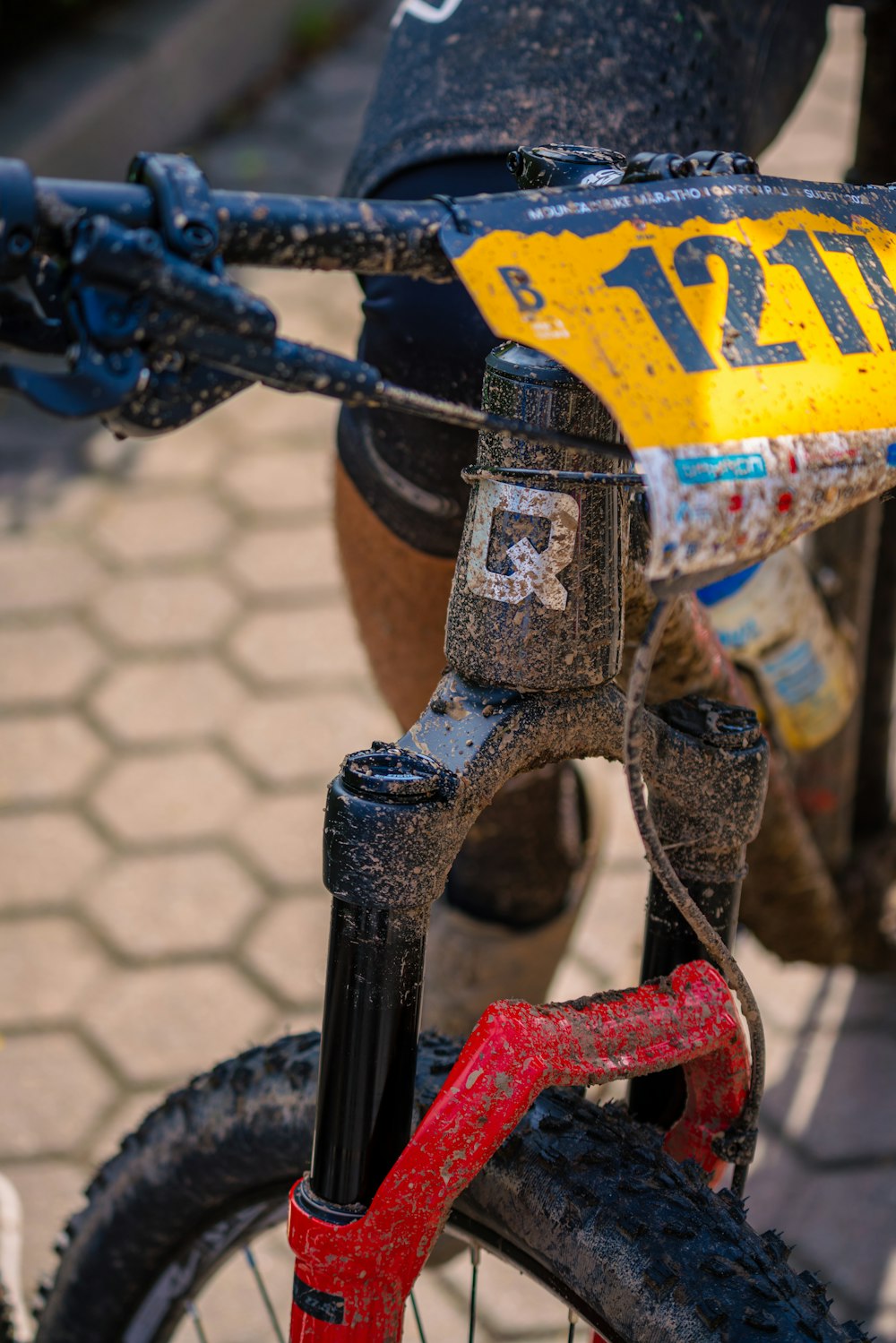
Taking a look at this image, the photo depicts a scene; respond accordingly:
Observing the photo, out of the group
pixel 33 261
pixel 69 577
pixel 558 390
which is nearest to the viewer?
pixel 33 261

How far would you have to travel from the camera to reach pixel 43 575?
2668 millimetres

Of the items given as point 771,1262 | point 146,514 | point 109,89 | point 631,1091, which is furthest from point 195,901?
point 109,89

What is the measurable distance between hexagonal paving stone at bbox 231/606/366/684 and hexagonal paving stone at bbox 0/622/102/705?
248 millimetres

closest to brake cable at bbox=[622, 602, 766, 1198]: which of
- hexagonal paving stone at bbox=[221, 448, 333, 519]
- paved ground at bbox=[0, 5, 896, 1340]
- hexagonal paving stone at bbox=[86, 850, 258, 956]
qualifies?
paved ground at bbox=[0, 5, 896, 1340]

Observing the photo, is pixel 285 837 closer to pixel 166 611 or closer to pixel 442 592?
pixel 166 611

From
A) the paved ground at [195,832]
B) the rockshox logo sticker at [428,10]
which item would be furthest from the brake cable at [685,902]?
the paved ground at [195,832]

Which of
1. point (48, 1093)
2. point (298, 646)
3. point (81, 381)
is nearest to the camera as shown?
point (81, 381)

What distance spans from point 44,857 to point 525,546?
151cm

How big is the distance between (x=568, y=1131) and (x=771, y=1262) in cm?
13

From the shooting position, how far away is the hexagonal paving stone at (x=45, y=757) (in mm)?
2236

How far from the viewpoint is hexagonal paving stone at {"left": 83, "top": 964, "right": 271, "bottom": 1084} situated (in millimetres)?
1857

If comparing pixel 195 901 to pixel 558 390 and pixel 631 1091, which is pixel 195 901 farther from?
pixel 558 390

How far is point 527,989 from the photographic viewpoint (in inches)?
62.1

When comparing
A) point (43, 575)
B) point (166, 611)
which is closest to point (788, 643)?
point (166, 611)
